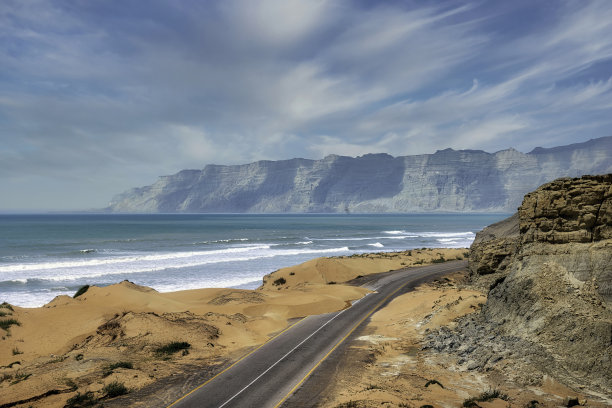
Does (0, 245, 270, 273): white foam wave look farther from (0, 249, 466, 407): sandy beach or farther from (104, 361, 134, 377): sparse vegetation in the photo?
(104, 361, 134, 377): sparse vegetation

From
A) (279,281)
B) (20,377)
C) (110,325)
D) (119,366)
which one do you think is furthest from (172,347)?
(279,281)

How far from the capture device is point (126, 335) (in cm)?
2483

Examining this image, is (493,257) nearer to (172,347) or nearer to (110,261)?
(172,347)

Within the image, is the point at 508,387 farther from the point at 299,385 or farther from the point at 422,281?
the point at 422,281

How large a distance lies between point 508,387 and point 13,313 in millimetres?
32521

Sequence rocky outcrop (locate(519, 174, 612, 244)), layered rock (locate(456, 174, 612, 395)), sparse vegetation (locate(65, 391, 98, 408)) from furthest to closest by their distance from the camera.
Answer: rocky outcrop (locate(519, 174, 612, 244))
layered rock (locate(456, 174, 612, 395))
sparse vegetation (locate(65, 391, 98, 408))

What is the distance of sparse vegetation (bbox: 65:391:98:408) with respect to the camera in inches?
619

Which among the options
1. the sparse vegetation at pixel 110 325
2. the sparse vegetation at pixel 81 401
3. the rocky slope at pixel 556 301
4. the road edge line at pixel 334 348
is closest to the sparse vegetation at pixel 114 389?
the sparse vegetation at pixel 81 401

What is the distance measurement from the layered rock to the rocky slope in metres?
0.04

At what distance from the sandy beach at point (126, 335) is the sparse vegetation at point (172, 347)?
58 mm

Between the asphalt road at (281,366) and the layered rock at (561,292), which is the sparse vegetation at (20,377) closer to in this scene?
the asphalt road at (281,366)

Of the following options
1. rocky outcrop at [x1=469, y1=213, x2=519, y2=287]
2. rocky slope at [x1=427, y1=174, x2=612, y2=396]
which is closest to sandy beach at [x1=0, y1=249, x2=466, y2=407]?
rocky outcrop at [x1=469, y1=213, x2=519, y2=287]

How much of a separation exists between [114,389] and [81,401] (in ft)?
4.30

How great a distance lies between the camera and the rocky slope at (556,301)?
16734 mm
